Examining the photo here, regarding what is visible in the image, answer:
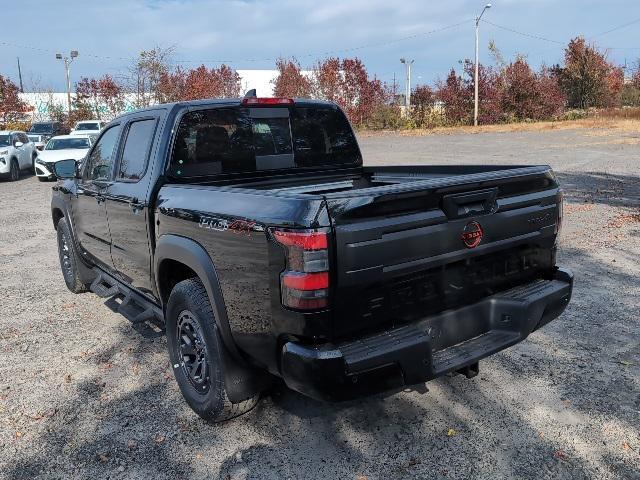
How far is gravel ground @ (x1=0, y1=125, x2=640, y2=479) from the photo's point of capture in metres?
3.01

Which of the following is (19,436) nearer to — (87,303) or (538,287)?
(87,303)

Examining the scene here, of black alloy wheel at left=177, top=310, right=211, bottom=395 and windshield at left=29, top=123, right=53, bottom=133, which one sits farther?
windshield at left=29, top=123, right=53, bottom=133

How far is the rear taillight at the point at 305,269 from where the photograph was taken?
8.11 feet

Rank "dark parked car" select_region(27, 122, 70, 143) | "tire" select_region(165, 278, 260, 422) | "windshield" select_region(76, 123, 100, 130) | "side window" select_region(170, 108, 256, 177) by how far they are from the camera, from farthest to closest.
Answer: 1. "dark parked car" select_region(27, 122, 70, 143)
2. "windshield" select_region(76, 123, 100, 130)
3. "side window" select_region(170, 108, 256, 177)
4. "tire" select_region(165, 278, 260, 422)

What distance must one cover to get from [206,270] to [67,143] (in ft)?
57.1

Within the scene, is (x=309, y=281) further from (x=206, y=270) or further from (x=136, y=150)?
(x=136, y=150)

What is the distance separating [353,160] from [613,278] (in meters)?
3.27

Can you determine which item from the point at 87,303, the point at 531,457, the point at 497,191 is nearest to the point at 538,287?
the point at 497,191

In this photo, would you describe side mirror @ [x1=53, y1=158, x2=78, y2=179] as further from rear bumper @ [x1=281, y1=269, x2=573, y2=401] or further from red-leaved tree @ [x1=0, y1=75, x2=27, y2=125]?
red-leaved tree @ [x1=0, y1=75, x2=27, y2=125]

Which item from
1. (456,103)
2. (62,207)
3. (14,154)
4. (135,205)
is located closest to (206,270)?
(135,205)

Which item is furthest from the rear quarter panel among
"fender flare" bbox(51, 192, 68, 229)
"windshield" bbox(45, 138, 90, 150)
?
"windshield" bbox(45, 138, 90, 150)

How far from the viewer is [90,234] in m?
5.14

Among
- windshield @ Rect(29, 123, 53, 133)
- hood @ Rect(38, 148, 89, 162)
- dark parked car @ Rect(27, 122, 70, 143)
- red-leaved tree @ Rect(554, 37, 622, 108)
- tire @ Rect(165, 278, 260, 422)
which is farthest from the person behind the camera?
red-leaved tree @ Rect(554, 37, 622, 108)

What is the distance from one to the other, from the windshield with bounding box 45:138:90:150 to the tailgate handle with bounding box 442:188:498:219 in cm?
1750
